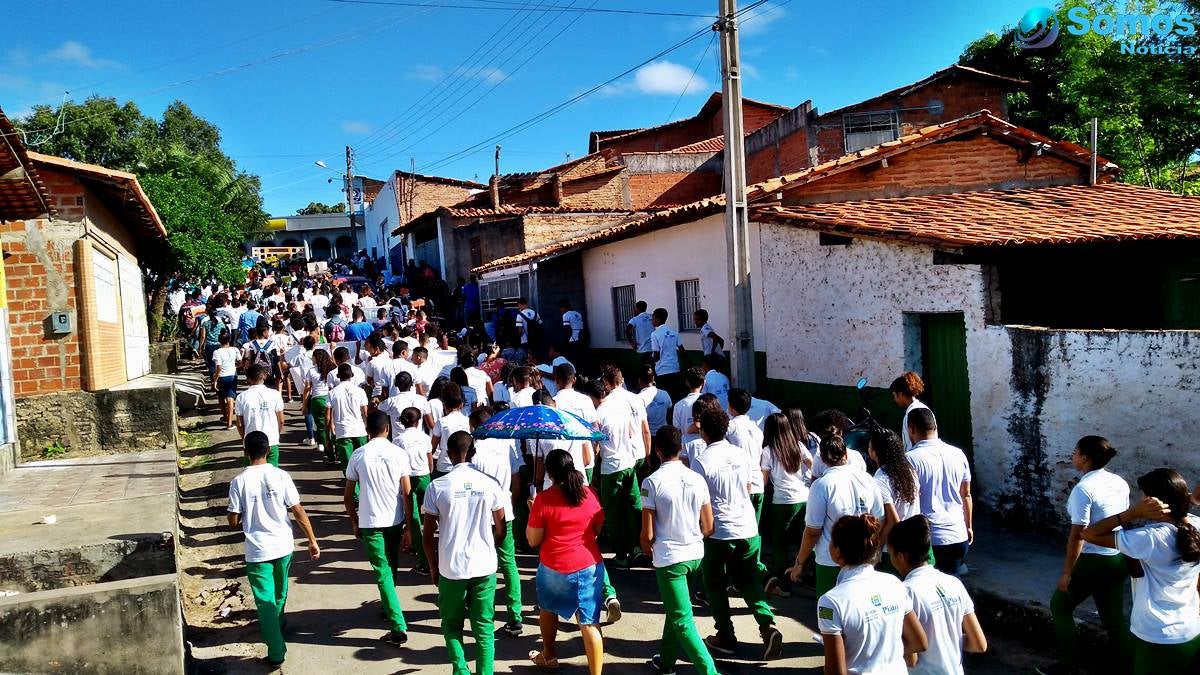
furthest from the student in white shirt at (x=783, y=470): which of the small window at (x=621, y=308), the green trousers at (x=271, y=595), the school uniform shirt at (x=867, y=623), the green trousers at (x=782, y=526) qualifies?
the small window at (x=621, y=308)

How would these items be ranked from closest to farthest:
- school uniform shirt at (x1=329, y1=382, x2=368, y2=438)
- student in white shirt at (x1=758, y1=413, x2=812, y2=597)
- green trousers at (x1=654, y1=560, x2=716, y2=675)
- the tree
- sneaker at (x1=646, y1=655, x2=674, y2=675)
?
green trousers at (x1=654, y1=560, x2=716, y2=675)
sneaker at (x1=646, y1=655, x2=674, y2=675)
student in white shirt at (x1=758, y1=413, x2=812, y2=597)
school uniform shirt at (x1=329, y1=382, x2=368, y2=438)
the tree

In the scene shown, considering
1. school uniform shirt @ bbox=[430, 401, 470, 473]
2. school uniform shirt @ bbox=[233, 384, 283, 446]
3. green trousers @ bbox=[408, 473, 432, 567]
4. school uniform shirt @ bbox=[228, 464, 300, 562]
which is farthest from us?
school uniform shirt @ bbox=[233, 384, 283, 446]

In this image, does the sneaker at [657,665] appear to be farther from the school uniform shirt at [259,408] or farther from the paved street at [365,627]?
the school uniform shirt at [259,408]

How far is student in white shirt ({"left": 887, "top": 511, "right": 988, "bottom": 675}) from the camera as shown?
11.8 feet

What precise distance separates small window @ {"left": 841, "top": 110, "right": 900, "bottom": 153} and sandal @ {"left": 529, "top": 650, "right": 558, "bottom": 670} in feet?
59.5

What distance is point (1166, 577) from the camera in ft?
13.6

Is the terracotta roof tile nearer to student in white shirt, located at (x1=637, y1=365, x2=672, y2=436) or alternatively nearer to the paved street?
student in white shirt, located at (x1=637, y1=365, x2=672, y2=436)

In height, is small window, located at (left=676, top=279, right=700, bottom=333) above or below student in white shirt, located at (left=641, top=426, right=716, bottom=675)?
above

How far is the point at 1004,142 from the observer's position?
13.0 meters

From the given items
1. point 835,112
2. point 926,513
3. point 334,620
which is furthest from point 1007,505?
point 835,112

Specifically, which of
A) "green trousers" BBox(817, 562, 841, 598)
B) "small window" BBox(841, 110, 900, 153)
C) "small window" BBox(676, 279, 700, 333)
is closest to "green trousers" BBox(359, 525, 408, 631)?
"green trousers" BBox(817, 562, 841, 598)

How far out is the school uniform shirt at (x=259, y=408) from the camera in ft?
27.6

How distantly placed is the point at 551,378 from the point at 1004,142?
851 cm

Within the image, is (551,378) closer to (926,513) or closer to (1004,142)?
(926,513)
